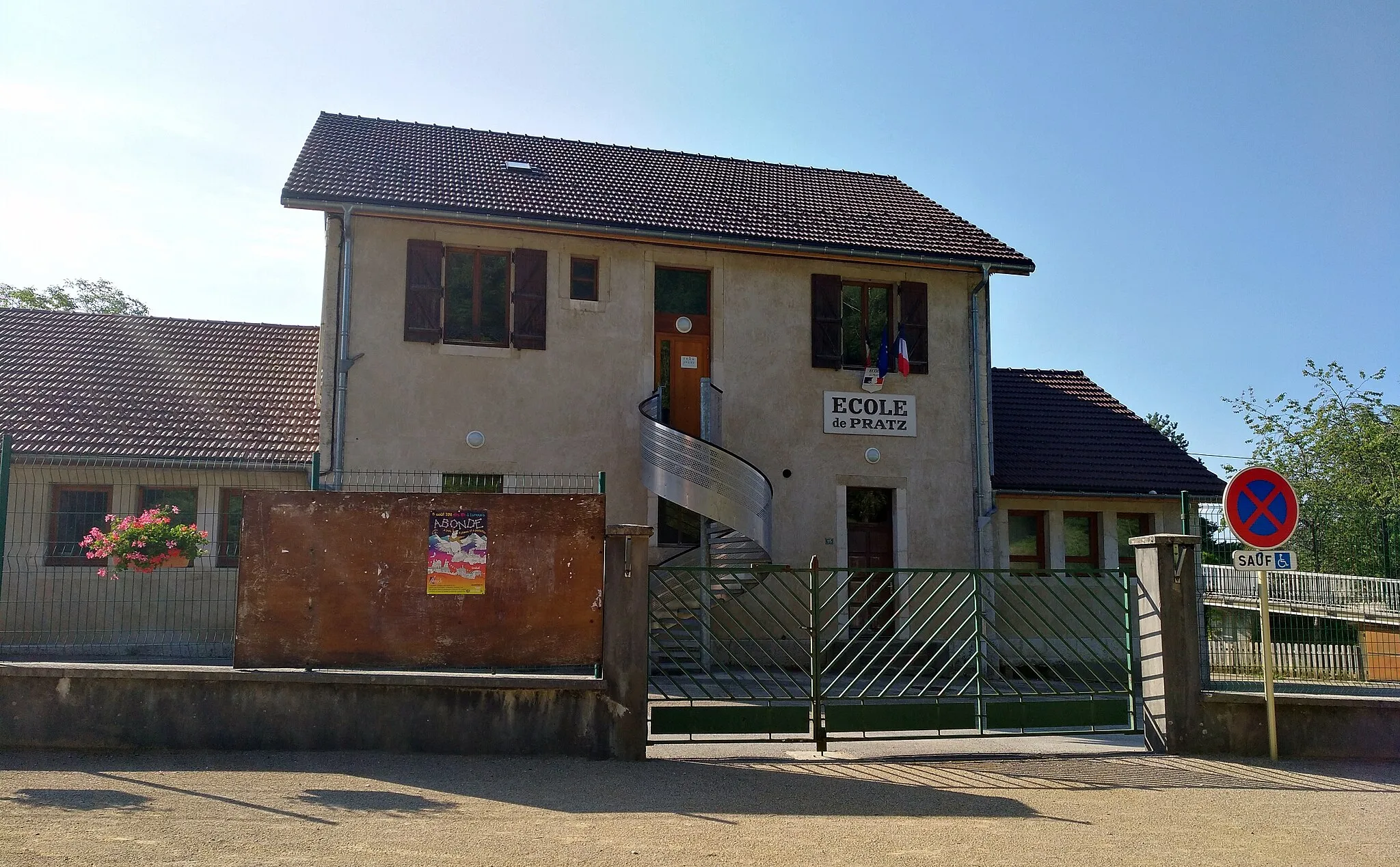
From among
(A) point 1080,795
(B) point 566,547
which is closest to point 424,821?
(B) point 566,547

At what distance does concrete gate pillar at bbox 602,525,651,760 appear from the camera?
7.75 m

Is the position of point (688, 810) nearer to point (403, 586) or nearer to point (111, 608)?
point (403, 586)

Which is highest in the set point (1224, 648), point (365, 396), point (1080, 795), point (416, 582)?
point (365, 396)

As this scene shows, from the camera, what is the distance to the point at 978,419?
16656 millimetres

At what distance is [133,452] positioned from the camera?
1388 cm

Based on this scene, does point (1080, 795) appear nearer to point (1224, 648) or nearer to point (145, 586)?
point (1224, 648)

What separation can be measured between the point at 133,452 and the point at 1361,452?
27348 millimetres

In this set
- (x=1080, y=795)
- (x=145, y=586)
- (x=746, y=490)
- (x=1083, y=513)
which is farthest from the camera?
(x=1083, y=513)

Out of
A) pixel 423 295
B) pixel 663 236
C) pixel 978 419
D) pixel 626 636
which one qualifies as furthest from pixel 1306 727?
pixel 423 295

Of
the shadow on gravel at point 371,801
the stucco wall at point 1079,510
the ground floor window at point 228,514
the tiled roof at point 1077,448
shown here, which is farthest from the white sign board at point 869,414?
the shadow on gravel at point 371,801

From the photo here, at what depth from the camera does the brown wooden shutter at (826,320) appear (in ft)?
52.8

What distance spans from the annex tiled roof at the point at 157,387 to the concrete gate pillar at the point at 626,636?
26.8 ft

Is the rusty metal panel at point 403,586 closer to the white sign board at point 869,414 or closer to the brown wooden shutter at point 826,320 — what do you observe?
the white sign board at point 869,414

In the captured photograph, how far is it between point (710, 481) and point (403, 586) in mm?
6119
